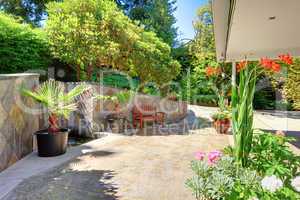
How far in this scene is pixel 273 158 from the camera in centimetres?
257

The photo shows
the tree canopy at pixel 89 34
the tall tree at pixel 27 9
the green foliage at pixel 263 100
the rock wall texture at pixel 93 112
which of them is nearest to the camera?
the rock wall texture at pixel 93 112

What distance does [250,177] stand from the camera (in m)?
2.38

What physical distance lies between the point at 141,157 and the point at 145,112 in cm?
454

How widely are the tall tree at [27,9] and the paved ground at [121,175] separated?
48.4ft

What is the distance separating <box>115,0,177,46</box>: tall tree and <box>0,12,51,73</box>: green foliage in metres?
10.5

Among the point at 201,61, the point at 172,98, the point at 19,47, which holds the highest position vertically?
the point at 201,61

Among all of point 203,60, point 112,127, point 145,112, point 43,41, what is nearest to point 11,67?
point 43,41

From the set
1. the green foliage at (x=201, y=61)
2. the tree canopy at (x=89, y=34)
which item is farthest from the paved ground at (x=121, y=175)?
the green foliage at (x=201, y=61)

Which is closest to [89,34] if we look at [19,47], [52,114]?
[19,47]

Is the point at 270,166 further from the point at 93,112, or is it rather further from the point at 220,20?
the point at 93,112

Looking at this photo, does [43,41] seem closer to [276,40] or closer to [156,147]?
[156,147]

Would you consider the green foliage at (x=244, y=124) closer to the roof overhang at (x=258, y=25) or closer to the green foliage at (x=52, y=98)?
the roof overhang at (x=258, y=25)

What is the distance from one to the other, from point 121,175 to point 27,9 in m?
17.5

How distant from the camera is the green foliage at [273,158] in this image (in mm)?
2381
